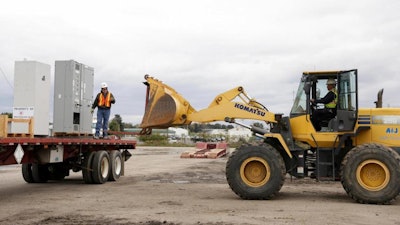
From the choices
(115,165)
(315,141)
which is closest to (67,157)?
(115,165)

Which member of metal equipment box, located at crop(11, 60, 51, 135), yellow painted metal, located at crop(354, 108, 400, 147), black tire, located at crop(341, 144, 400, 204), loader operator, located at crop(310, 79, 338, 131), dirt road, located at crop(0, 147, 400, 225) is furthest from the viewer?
metal equipment box, located at crop(11, 60, 51, 135)

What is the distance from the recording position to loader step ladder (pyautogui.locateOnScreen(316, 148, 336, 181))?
11.4 meters

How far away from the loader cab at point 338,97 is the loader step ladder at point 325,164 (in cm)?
52

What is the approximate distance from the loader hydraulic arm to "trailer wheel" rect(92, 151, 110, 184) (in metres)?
3.23

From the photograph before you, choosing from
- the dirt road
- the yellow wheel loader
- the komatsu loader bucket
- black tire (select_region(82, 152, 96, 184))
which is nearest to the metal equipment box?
the dirt road

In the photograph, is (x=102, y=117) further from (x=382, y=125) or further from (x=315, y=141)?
(x=382, y=125)

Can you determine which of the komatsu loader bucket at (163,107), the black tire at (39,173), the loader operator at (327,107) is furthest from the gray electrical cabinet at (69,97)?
the loader operator at (327,107)

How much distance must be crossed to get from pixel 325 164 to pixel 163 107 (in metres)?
4.20

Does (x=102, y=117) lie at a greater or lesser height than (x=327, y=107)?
lesser

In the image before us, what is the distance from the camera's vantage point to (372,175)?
10820 millimetres

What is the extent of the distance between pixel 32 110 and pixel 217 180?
6.93 meters

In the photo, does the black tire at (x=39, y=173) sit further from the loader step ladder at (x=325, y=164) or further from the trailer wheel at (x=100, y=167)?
the loader step ladder at (x=325, y=164)

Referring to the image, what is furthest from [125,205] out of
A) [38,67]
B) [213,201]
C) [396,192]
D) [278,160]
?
[396,192]

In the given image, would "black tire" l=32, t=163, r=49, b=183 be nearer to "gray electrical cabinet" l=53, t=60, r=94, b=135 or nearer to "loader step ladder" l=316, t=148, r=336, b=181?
"gray electrical cabinet" l=53, t=60, r=94, b=135
